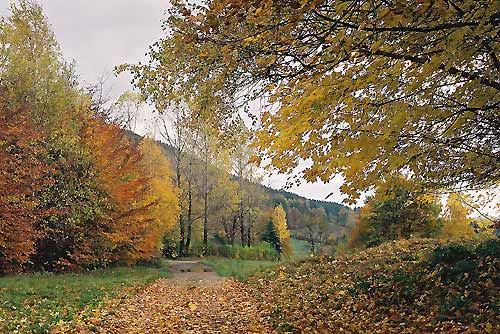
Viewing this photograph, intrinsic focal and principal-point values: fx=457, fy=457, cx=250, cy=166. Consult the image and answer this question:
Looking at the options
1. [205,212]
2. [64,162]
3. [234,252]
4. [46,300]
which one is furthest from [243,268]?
[46,300]

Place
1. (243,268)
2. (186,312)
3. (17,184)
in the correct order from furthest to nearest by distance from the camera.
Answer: (243,268)
(17,184)
(186,312)

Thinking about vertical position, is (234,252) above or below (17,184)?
below

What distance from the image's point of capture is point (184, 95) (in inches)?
205

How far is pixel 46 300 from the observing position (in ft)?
32.9

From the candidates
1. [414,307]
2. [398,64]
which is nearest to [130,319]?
[414,307]

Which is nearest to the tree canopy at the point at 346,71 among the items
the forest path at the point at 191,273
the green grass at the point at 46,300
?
the green grass at the point at 46,300

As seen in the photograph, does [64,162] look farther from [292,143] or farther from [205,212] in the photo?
[205,212]

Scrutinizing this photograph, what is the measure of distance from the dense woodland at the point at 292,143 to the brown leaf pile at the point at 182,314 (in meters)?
0.07

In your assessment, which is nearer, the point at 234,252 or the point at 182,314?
the point at 182,314

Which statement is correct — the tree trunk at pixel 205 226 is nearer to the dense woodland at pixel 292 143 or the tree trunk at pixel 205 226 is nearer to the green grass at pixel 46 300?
the dense woodland at pixel 292 143

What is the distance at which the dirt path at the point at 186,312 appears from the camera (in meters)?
8.16

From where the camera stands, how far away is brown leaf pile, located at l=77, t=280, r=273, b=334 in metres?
8.10

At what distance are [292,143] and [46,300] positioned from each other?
314 inches

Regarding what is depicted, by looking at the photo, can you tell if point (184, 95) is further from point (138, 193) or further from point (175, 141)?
point (175, 141)
